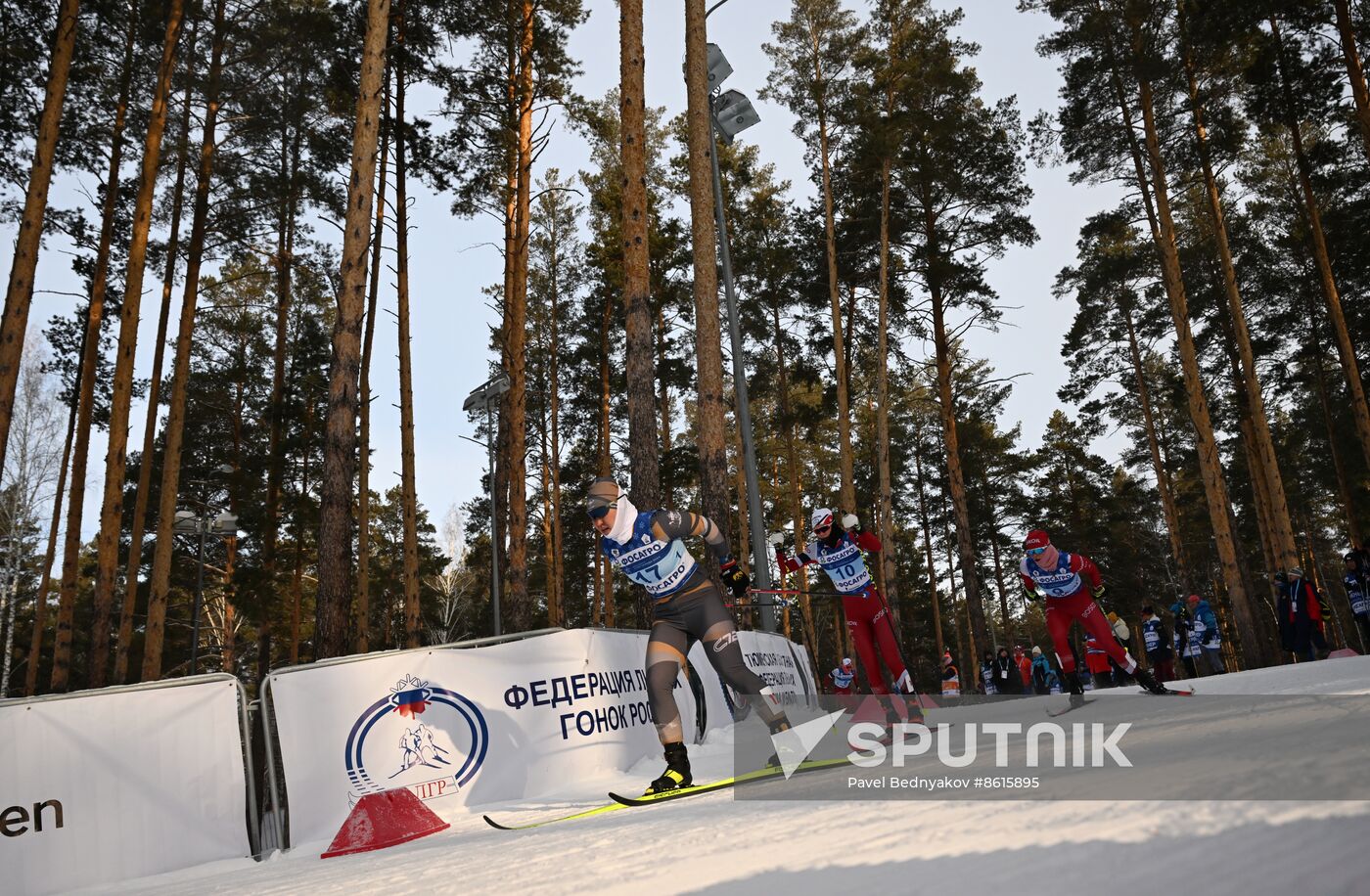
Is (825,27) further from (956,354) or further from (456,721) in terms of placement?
(456,721)

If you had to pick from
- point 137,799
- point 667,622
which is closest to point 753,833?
point 667,622

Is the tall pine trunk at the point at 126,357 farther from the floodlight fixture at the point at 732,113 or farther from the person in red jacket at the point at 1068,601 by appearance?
the person in red jacket at the point at 1068,601

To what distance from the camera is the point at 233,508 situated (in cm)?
2489

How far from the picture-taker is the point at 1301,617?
47.6 ft

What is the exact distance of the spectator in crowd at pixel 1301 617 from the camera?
14.4 m

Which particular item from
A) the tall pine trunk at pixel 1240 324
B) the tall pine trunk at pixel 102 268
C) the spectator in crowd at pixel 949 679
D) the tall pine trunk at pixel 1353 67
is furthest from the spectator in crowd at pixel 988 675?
the tall pine trunk at pixel 102 268

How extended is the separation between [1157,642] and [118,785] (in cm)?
1675

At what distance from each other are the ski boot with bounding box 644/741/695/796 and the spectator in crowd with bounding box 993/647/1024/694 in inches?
691

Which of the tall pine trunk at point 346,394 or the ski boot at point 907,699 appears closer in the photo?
the ski boot at point 907,699

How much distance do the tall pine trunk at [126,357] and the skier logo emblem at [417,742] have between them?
475 inches

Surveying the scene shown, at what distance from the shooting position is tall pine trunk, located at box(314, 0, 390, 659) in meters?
9.47

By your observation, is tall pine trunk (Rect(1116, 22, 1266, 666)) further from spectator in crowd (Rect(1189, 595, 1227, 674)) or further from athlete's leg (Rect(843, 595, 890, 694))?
athlete's leg (Rect(843, 595, 890, 694))

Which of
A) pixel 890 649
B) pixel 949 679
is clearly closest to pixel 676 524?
pixel 890 649

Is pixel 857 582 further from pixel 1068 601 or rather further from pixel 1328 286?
pixel 1328 286
